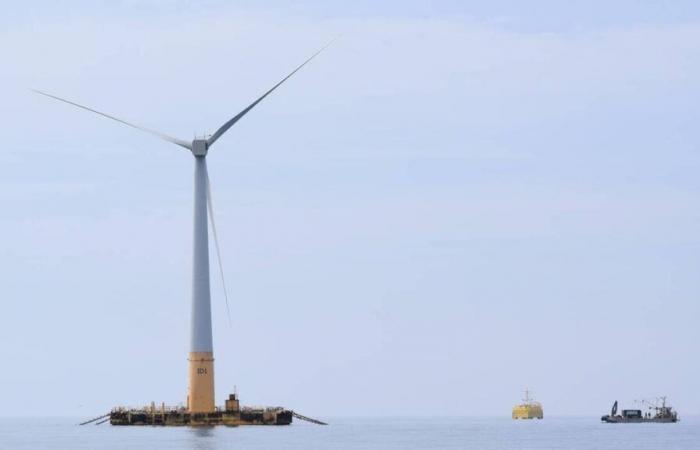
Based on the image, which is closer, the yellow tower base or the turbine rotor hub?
the yellow tower base

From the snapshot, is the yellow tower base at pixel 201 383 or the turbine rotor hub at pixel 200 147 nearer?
the yellow tower base at pixel 201 383

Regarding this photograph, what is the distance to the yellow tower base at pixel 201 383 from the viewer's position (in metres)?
186

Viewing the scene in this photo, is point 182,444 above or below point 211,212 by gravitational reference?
below

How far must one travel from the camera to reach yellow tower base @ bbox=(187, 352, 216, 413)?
186 m

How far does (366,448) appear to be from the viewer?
192m

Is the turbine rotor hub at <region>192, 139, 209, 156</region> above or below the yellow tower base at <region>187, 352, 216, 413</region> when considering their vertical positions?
above

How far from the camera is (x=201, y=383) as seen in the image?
187125mm

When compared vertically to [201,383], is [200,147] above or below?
above

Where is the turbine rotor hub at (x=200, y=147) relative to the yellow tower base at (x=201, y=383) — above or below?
above

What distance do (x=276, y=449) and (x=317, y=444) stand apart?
20606mm

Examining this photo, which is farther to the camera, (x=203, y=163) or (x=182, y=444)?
(x=203, y=163)

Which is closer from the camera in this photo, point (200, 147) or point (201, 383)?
point (201, 383)

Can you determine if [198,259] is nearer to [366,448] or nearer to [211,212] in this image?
[211,212]

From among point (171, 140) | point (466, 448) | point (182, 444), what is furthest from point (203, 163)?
point (466, 448)
